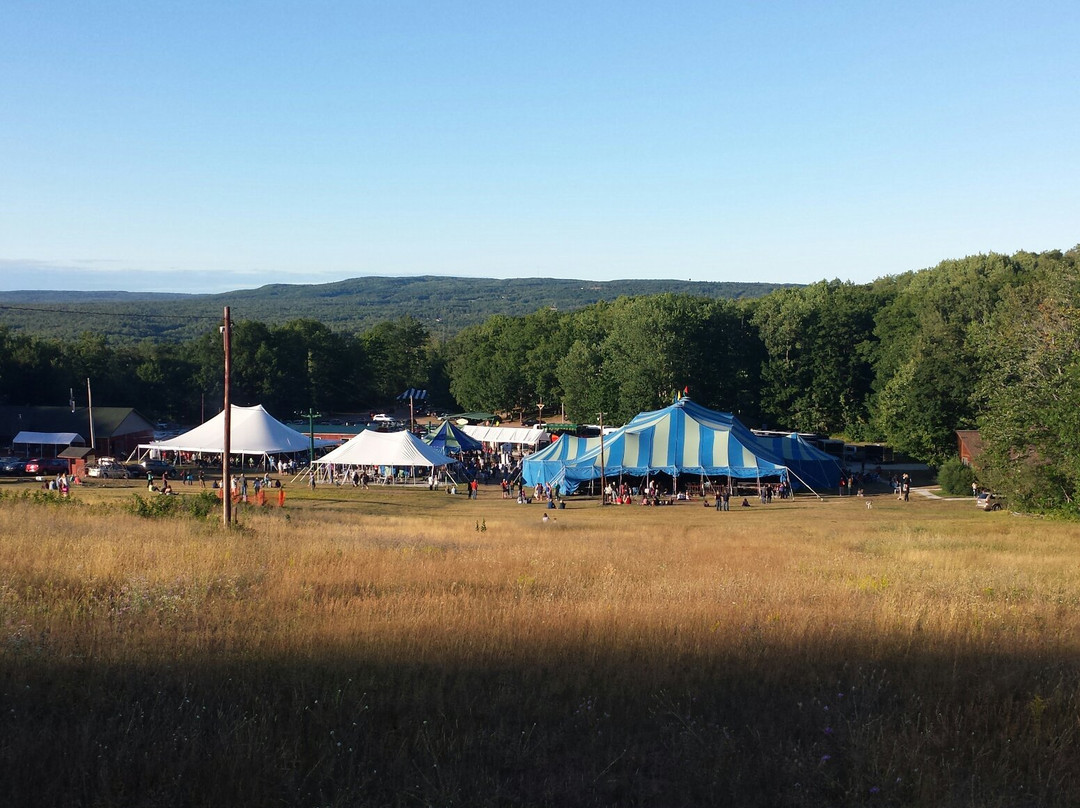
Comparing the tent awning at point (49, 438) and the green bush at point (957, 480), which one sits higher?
the green bush at point (957, 480)

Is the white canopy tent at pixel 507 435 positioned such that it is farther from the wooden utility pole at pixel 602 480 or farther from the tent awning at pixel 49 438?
the tent awning at pixel 49 438

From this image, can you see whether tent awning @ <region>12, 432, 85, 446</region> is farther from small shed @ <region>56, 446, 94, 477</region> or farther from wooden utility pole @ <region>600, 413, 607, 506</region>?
wooden utility pole @ <region>600, 413, 607, 506</region>

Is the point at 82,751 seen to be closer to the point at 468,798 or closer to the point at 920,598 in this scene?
the point at 468,798

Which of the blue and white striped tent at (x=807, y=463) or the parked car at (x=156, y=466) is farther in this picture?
the parked car at (x=156, y=466)

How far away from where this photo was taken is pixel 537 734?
4.87 m

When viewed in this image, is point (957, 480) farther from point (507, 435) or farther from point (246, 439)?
point (246, 439)

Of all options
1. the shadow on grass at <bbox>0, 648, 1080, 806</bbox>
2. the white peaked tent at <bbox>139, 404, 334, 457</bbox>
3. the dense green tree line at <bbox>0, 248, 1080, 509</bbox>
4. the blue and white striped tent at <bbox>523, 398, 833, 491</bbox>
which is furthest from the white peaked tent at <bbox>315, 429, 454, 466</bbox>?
the shadow on grass at <bbox>0, 648, 1080, 806</bbox>

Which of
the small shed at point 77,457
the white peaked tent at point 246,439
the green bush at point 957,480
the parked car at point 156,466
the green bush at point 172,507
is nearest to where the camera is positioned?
the green bush at point 172,507

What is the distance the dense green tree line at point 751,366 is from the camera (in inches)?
1073

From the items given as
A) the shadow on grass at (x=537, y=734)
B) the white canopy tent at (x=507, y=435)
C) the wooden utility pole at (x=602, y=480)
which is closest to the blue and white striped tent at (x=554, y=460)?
the wooden utility pole at (x=602, y=480)

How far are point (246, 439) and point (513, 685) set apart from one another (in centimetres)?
4175

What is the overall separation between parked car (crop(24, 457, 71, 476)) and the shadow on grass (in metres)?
44.1

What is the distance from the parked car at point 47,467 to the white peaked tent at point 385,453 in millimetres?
13585

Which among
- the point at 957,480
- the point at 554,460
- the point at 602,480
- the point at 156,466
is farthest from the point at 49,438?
the point at 957,480
